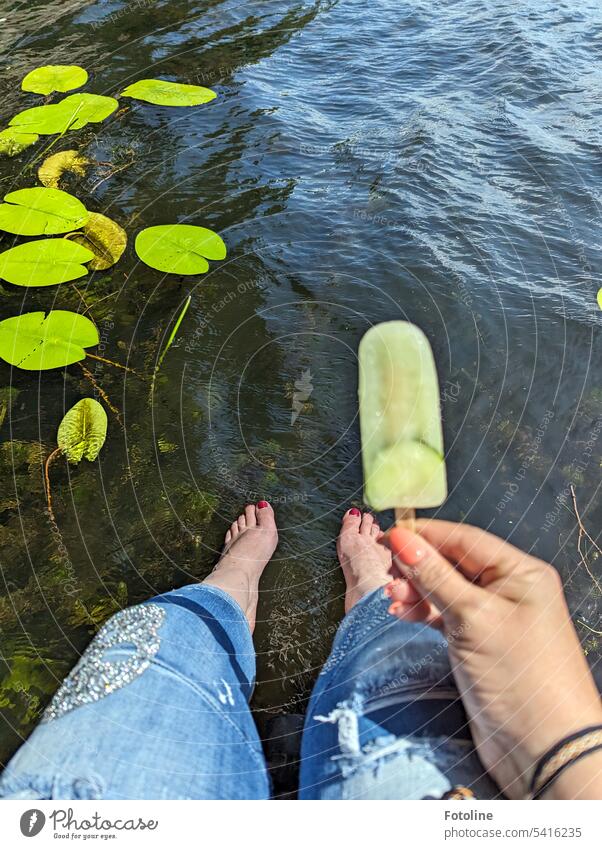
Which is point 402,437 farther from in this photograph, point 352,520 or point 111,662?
point 111,662

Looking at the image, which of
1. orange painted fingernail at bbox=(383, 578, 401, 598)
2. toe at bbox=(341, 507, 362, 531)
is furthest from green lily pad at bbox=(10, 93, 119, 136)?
orange painted fingernail at bbox=(383, 578, 401, 598)


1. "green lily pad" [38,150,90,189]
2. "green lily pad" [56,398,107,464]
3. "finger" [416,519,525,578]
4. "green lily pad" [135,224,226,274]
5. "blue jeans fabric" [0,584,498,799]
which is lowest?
"blue jeans fabric" [0,584,498,799]

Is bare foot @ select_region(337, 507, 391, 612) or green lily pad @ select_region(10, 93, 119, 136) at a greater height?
green lily pad @ select_region(10, 93, 119, 136)

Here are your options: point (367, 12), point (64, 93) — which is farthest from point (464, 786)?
point (367, 12)

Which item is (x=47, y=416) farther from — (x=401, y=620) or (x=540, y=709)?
(x=540, y=709)

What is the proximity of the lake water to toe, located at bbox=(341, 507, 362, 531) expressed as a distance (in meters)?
0.07

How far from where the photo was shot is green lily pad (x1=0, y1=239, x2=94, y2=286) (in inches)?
105

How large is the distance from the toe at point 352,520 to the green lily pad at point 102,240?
158 cm

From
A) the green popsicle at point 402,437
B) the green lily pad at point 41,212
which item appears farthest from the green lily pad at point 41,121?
the green popsicle at point 402,437

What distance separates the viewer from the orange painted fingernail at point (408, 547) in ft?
5.04

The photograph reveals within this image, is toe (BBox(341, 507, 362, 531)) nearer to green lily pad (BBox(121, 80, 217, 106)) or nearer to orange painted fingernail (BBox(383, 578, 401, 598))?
orange painted fingernail (BBox(383, 578, 401, 598))

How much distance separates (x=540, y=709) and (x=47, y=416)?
1.86 m

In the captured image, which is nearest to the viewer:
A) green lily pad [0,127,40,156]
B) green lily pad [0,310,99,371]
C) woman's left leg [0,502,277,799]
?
woman's left leg [0,502,277,799]

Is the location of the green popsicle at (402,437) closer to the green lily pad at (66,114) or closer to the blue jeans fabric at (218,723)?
the blue jeans fabric at (218,723)
